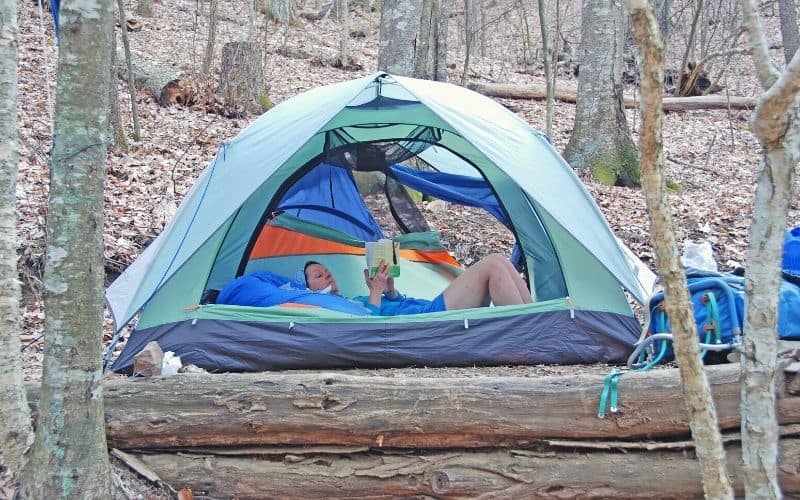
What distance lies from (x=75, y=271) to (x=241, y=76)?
21.4 ft

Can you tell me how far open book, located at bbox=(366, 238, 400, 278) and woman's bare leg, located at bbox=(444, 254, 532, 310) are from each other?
62cm

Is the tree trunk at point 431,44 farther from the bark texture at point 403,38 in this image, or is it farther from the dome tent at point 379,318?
the dome tent at point 379,318

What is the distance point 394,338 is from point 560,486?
1.30 metres

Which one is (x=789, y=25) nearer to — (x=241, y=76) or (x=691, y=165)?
(x=691, y=165)

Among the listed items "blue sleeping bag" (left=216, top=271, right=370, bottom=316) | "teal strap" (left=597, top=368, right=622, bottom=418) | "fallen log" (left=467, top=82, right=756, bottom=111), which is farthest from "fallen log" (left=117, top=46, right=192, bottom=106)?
"teal strap" (left=597, top=368, right=622, bottom=418)

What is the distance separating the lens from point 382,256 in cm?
489

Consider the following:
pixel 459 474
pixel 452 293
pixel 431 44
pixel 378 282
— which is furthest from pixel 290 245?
pixel 431 44

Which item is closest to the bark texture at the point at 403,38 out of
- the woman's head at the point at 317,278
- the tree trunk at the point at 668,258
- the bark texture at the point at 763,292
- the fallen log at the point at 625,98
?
the woman's head at the point at 317,278

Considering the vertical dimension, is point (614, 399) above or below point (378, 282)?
below

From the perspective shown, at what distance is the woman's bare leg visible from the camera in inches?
169

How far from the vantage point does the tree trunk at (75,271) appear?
241cm

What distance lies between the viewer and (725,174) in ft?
28.4

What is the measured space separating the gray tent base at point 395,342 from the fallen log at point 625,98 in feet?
25.2

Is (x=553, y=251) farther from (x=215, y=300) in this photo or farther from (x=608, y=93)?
(x=608, y=93)
